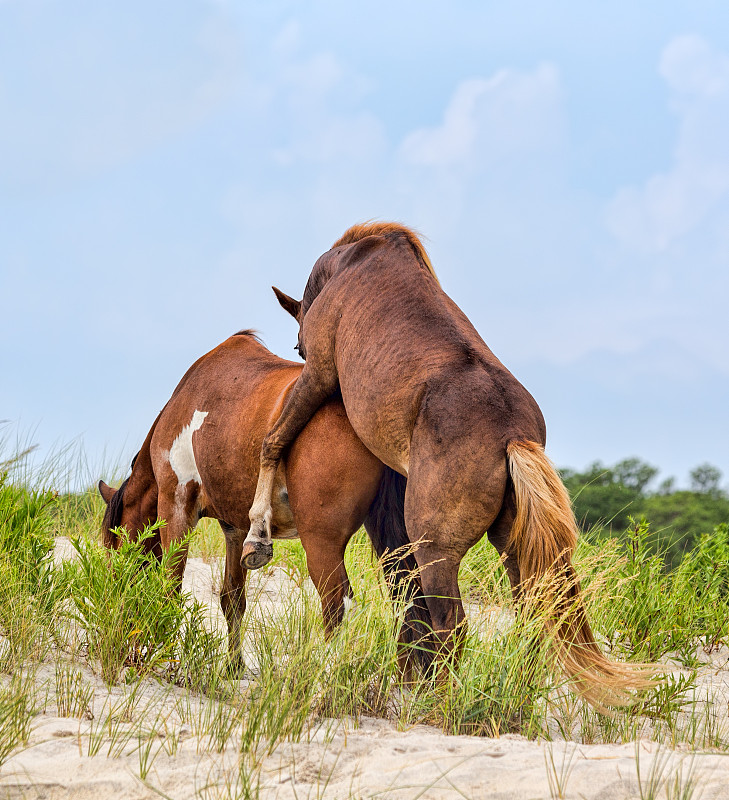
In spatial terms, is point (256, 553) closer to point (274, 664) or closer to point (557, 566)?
point (274, 664)

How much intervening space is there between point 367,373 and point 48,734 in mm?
2010

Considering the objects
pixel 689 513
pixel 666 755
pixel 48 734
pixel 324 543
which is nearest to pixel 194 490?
pixel 324 543

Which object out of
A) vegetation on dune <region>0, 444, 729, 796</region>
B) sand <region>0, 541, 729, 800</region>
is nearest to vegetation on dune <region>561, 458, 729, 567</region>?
vegetation on dune <region>0, 444, 729, 796</region>

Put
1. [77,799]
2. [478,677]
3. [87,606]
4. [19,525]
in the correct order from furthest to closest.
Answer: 1. [19,525]
2. [87,606]
3. [478,677]
4. [77,799]

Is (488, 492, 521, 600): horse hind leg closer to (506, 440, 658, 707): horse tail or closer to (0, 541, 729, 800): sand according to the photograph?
(506, 440, 658, 707): horse tail

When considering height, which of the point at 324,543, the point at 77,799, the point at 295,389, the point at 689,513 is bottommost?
the point at 77,799

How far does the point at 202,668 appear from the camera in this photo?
4.04 m

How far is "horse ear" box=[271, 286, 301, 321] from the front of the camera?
17.4 ft

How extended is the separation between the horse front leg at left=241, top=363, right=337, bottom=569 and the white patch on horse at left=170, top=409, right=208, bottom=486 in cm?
98

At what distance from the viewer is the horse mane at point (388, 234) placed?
4.38 m

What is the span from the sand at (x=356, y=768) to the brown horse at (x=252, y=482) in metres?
0.75

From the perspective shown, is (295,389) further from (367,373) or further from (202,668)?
(202,668)

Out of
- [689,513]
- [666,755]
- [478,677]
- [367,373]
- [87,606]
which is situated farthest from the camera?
[689,513]

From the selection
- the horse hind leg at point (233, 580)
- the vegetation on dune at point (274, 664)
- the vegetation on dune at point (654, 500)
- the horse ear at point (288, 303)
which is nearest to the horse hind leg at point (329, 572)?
the vegetation on dune at point (274, 664)
